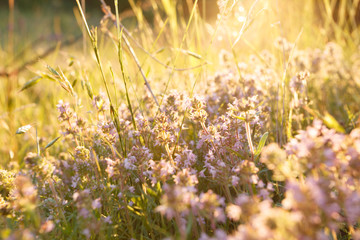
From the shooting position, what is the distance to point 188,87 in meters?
2.66

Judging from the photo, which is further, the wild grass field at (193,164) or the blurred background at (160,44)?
the blurred background at (160,44)

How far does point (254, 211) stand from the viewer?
800 millimetres

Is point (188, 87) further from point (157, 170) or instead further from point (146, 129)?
point (157, 170)

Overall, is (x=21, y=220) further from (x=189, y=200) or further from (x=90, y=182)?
(x=189, y=200)

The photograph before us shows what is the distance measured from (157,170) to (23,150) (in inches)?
76.2

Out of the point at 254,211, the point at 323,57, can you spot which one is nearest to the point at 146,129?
the point at 254,211

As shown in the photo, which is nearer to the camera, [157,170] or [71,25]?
[157,170]

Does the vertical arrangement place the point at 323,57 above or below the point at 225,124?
below

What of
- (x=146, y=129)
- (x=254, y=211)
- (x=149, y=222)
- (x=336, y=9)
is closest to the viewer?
(x=254, y=211)

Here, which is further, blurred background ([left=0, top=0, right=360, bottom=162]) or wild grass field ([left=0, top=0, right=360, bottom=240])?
blurred background ([left=0, top=0, right=360, bottom=162])

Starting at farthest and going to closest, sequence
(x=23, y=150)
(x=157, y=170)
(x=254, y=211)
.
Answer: (x=23, y=150), (x=157, y=170), (x=254, y=211)

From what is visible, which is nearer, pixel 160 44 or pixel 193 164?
pixel 193 164

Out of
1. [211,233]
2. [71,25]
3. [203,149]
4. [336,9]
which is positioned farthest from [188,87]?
[71,25]

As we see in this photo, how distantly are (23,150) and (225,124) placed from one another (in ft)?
6.49
